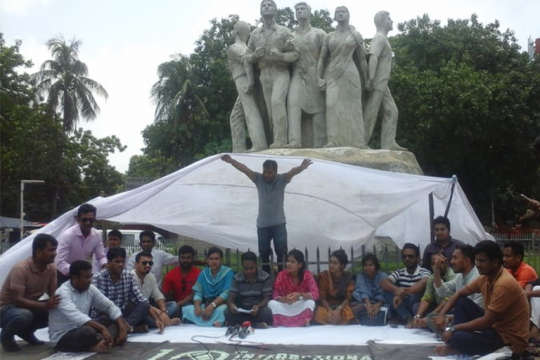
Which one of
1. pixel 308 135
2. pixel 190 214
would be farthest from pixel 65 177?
pixel 190 214

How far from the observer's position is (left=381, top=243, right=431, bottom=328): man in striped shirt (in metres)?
7.41

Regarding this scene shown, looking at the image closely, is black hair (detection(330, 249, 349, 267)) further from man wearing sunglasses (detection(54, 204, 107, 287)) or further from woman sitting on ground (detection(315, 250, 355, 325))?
man wearing sunglasses (detection(54, 204, 107, 287))

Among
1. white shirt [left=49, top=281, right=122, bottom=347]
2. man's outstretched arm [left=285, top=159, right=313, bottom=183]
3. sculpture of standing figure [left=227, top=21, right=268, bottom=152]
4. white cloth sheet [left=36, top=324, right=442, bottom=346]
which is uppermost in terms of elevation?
sculpture of standing figure [left=227, top=21, right=268, bottom=152]

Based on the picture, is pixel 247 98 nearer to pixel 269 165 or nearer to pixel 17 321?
pixel 269 165

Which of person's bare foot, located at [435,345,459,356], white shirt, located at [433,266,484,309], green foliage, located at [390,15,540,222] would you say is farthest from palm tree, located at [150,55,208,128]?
person's bare foot, located at [435,345,459,356]

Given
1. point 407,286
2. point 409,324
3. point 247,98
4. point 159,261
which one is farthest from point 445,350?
point 247,98

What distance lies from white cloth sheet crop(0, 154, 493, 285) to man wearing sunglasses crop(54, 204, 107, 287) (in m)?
0.43

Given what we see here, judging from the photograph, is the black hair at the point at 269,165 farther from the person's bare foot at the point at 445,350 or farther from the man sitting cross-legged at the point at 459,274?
the person's bare foot at the point at 445,350

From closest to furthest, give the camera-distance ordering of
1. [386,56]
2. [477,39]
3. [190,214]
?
1. [190,214]
2. [386,56]
3. [477,39]

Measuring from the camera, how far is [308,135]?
40.9 feet

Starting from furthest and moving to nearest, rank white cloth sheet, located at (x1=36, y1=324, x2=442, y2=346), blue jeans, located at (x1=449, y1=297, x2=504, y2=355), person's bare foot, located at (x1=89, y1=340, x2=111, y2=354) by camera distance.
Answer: white cloth sheet, located at (x1=36, y1=324, x2=442, y2=346)
person's bare foot, located at (x1=89, y1=340, x2=111, y2=354)
blue jeans, located at (x1=449, y1=297, x2=504, y2=355)

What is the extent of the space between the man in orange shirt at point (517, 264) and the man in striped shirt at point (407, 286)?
2.93ft

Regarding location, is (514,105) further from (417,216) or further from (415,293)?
(415,293)

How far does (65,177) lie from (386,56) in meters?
23.3
